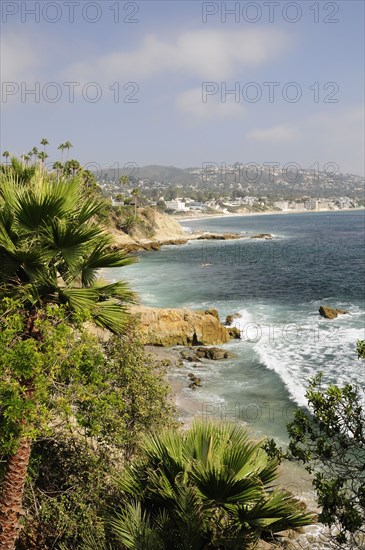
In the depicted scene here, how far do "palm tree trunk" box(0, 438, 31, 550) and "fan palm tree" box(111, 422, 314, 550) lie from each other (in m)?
1.47

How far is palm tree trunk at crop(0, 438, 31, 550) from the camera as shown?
649cm

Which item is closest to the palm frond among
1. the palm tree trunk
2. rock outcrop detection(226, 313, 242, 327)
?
the palm tree trunk

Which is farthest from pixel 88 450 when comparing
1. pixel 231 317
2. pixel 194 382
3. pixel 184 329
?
pixel 231 317

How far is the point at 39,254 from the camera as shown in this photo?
653 cm

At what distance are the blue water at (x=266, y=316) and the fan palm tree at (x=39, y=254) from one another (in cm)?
1230

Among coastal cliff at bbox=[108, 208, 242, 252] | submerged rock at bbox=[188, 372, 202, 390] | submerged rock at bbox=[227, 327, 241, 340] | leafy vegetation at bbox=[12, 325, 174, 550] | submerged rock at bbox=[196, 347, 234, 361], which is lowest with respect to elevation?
submerged rock at bbox=[188, 372, 202, 390]

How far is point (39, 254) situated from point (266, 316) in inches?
1227

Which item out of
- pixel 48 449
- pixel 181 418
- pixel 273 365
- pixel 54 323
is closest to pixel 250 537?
pixel 54 323

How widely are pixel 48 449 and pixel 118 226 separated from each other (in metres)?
87.0

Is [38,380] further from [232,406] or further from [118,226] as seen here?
[118,226]

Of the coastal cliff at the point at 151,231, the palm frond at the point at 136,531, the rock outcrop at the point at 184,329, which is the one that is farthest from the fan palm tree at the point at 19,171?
the coastal cliff at the point at 151,231

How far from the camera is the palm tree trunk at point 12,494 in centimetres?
649

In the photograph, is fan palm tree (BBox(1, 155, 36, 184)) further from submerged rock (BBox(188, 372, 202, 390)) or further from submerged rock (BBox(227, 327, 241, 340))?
submerged rock (BBox(227, 327, 241, 340))

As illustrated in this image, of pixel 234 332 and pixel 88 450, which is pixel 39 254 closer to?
pixel 88 450
